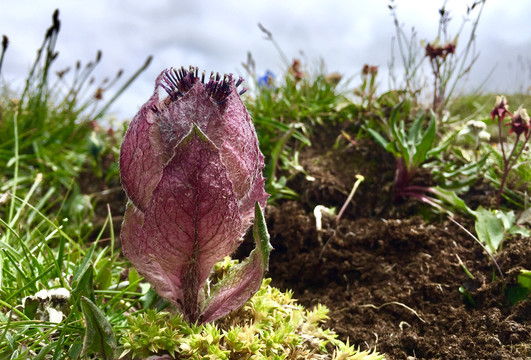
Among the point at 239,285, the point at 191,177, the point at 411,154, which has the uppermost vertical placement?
the point at 411,154

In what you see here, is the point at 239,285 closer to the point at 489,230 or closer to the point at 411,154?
the point at 489,230

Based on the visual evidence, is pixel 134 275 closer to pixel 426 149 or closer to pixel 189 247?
pixel 189 247

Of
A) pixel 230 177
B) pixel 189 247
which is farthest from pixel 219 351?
pixel 230 177

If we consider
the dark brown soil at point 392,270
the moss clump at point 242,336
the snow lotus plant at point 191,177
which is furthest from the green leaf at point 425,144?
the snow lotus plant at point 191,177

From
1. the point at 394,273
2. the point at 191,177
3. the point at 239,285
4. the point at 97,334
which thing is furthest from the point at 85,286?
the point at 394,273

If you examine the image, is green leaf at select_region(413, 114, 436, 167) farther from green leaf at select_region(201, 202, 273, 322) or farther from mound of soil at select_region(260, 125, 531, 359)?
green leaf at select_region(201, 202, 273, 322)
